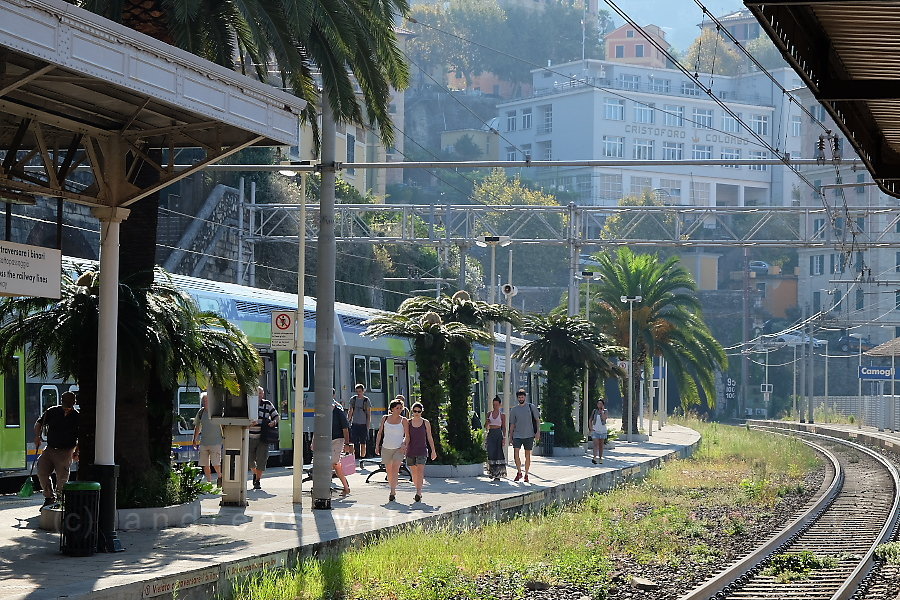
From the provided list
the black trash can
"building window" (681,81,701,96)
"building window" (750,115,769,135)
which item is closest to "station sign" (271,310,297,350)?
the black trash can

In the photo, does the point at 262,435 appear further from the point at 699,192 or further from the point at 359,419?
the point at 699,192

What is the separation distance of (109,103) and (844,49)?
8274 mm

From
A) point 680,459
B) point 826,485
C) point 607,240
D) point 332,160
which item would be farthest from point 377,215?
point 332,160

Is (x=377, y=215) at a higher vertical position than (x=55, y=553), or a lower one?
higher

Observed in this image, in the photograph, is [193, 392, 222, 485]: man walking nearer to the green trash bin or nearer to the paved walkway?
the paved walkway

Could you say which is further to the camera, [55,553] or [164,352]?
[164,352]

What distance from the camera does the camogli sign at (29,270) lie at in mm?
14203

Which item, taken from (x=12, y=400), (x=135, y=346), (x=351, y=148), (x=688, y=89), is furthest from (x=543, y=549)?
(x=688, y=89)

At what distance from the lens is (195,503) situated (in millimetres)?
18000

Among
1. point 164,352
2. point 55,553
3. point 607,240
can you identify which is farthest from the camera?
point 607,240

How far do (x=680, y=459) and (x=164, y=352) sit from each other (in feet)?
90.1

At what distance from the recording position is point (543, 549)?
58.3ft

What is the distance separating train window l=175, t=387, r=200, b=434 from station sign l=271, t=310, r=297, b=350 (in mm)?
5736

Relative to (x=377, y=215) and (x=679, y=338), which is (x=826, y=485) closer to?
(x=679, y=338)
